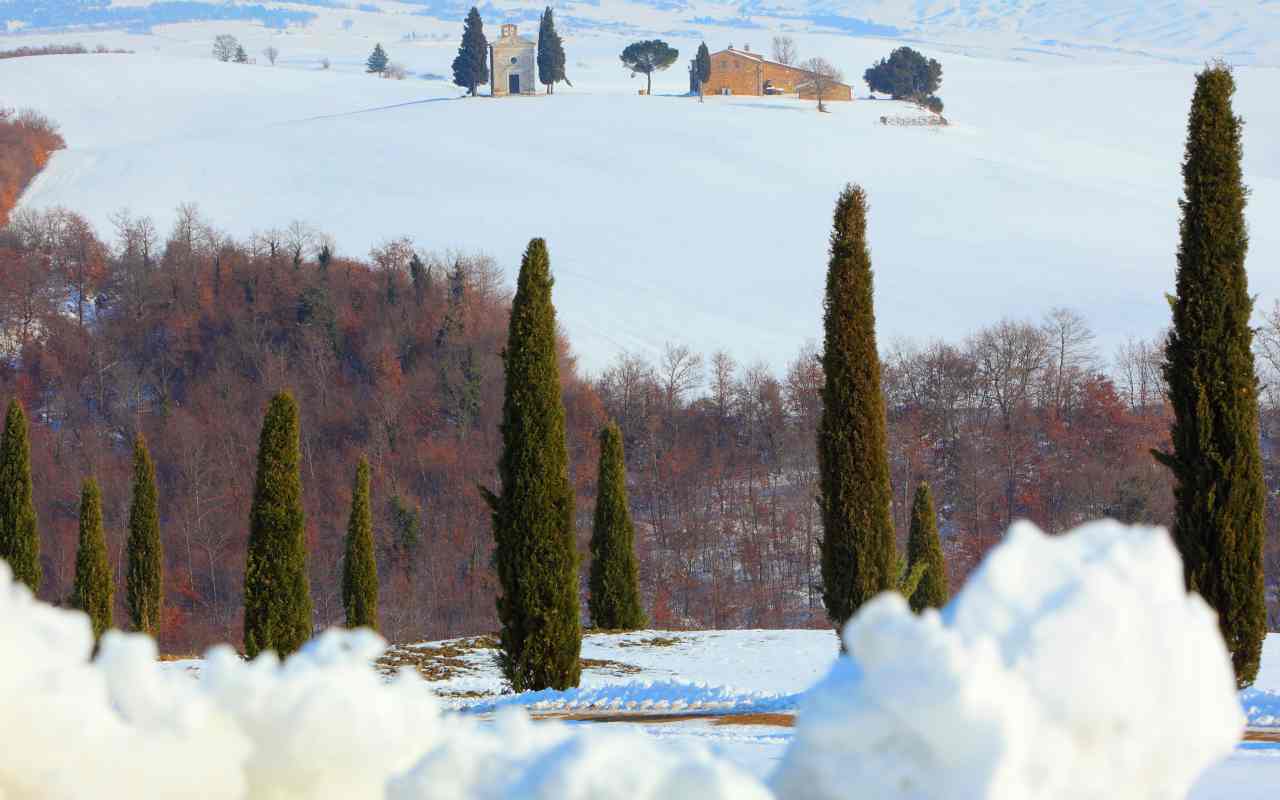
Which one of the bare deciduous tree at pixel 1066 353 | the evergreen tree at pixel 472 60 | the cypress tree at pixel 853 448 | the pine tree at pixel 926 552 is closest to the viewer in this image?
the cypress tree at pixel 853 448

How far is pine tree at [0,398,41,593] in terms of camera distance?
2119 centimetres

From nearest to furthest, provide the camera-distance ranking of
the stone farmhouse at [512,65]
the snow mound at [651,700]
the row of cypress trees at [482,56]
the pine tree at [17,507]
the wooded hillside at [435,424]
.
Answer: the snow mound at [651,700], the pine tree at [17,507], the wooded hillside at [435,424], the row of cypress trees at [482,56], the stone farmhouse at [512,65]

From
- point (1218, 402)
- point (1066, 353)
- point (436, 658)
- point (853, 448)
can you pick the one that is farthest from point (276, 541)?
point (1066, 353)

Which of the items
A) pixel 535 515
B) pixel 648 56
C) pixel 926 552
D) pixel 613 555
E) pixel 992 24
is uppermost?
pixel 992 24

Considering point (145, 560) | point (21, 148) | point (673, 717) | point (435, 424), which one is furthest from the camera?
point (21, 148)

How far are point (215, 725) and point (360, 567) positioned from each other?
2180cm

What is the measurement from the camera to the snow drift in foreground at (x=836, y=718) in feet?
5.99

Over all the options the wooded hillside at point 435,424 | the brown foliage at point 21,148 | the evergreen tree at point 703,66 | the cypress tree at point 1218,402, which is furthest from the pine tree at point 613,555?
the evergreen tree at point 703,66

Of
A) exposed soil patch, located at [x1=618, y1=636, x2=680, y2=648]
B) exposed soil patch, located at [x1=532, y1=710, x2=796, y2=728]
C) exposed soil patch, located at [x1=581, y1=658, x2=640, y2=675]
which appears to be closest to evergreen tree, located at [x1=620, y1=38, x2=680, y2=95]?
exposed soil patch, located at [x1=618, y1=636, x2=680, y2=648]

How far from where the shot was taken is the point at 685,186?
6862 cm

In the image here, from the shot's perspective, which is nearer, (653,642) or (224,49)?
(653,642)

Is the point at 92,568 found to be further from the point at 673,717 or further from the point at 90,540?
the point at 673,717

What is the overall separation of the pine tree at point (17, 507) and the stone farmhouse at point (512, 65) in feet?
221

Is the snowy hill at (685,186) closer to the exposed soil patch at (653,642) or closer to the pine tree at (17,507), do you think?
the exposed soil patch at (653,642)
